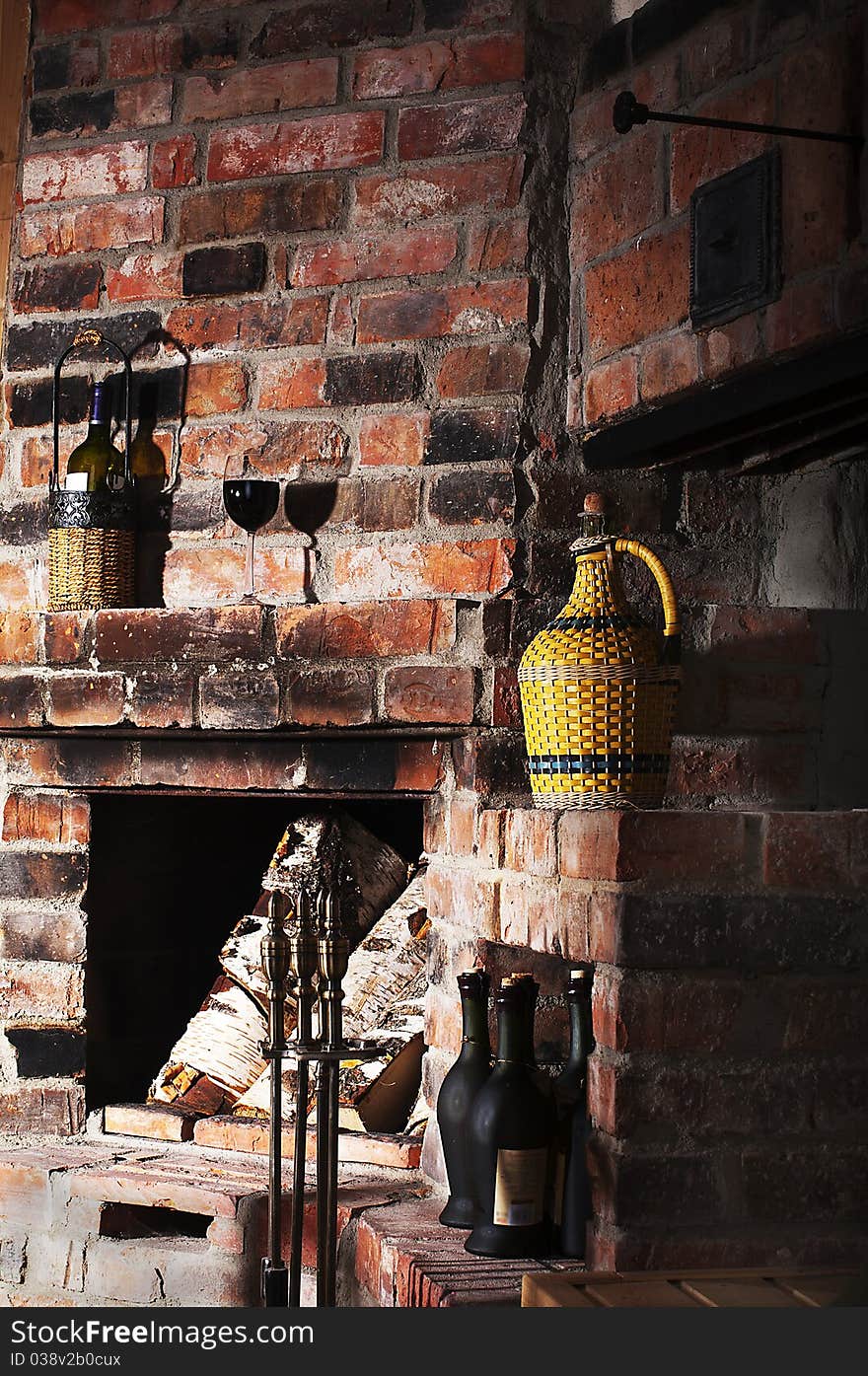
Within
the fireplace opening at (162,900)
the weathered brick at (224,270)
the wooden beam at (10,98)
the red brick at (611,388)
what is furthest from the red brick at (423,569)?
the wooden beam at (10,98)

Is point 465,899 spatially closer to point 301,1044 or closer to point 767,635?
point 301,1044

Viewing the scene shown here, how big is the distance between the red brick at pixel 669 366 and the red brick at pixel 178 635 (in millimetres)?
649

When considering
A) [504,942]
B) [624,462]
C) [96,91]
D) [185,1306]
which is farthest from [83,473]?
[185,1306]

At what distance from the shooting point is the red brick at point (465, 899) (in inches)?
84.5

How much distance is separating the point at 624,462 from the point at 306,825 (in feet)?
2.85

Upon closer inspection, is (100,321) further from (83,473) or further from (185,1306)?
(185,1306)

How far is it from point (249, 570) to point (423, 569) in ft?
0.95

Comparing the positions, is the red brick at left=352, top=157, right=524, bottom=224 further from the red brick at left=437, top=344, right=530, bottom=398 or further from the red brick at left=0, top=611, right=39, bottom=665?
the red brick at left=0, top=611, right=39, bottom=665

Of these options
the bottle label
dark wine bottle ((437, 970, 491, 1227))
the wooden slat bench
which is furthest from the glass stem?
the wooden slat bench

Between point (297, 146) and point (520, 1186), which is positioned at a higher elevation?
point (297, 146)

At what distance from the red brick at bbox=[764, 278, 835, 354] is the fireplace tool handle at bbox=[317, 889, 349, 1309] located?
90 cm

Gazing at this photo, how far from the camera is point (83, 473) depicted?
2.47 metres

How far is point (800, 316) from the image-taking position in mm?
1937

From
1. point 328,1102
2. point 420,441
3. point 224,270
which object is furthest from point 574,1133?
point 224,270
